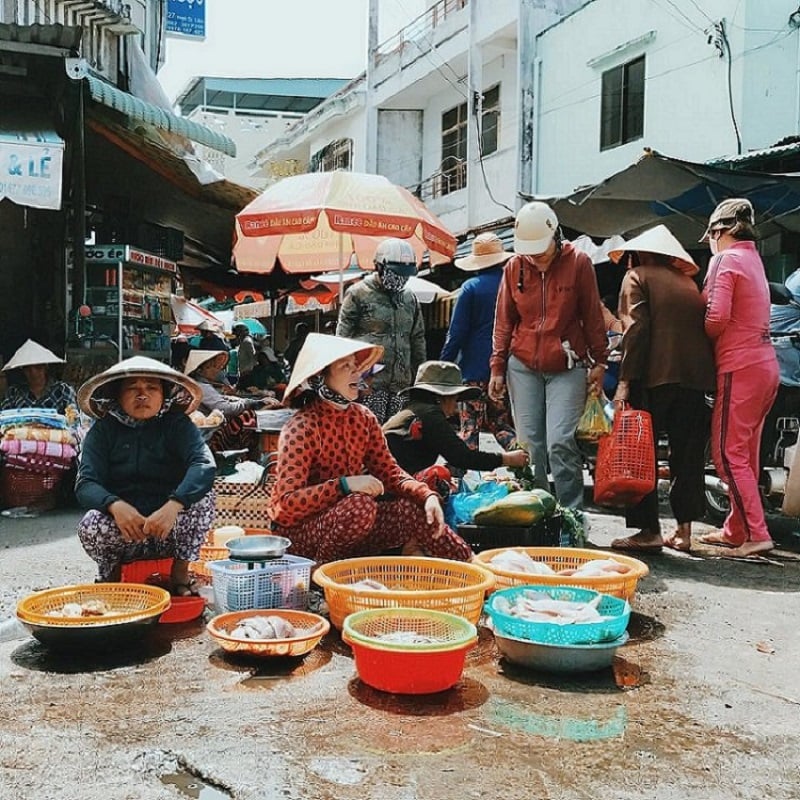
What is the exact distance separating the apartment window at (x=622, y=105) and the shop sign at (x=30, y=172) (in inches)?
386

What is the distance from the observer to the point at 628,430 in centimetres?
500

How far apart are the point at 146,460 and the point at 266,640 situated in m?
1.24

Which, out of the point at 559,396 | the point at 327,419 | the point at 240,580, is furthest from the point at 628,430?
the point at 240,580

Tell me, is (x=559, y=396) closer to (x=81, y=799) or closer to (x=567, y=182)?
(x=81, y=799)

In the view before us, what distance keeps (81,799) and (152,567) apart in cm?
187

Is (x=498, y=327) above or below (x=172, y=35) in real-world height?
below

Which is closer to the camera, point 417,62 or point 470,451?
point 470,451

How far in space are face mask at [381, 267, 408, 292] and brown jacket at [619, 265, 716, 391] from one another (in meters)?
1.74

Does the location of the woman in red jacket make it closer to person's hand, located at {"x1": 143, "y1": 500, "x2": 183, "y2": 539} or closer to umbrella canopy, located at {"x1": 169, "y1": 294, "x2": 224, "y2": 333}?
person's hand, located at {"x1": 143, "y1": 500, "x2": 183, "y2": 539}

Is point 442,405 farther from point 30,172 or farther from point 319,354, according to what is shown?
point 30,172

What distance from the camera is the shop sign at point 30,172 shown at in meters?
6.94

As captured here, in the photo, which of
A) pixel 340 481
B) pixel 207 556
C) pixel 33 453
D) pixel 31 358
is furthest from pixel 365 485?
pixel 31 358

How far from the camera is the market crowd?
3957 mm

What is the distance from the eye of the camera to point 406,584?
149 inches
